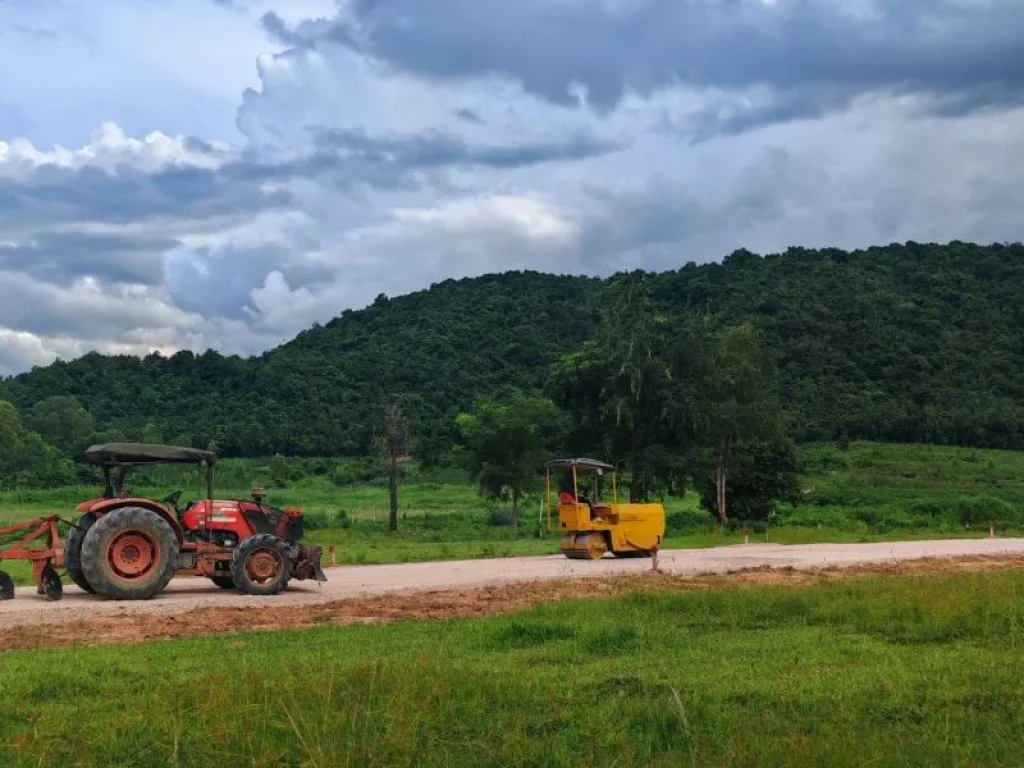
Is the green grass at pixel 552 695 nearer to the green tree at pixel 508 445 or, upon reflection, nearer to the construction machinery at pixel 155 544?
the construction machinery at pixel 155 544

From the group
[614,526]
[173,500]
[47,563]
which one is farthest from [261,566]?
[614,526]

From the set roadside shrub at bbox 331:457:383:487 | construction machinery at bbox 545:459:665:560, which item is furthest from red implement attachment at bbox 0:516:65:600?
roadside shrub at bbox 331:457:383:487

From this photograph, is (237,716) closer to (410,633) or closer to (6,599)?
(410,633)

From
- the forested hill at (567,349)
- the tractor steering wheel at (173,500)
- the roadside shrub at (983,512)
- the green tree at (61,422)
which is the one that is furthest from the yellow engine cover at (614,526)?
the green tree at (61,422)

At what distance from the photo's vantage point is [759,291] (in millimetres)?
103375

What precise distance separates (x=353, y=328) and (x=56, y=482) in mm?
43147

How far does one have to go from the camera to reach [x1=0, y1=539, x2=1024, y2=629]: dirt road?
16156mm

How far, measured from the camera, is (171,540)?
17.5m

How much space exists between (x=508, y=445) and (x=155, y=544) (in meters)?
28.7

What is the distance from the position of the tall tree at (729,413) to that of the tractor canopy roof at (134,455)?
1145 inches

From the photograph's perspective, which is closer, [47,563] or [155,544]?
[47,563]

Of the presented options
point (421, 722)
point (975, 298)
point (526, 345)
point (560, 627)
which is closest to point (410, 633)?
point (560, 627)

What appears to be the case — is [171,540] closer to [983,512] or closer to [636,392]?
[636,392]

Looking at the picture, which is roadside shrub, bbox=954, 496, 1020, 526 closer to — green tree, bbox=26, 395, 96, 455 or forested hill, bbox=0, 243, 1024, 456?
forested hill, bbox=0, 243, 1024, 456
